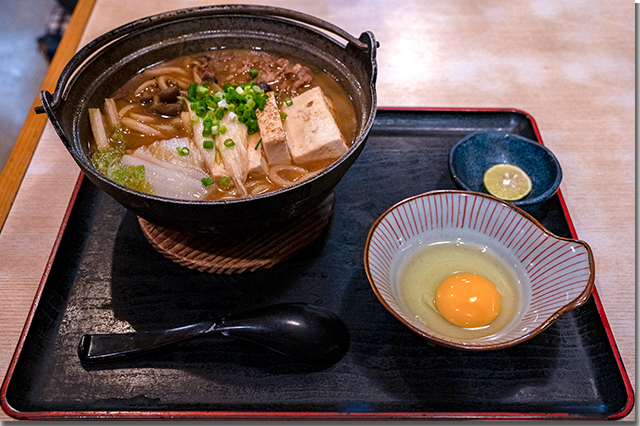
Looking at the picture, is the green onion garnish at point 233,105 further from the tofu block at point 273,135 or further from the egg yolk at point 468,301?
the egg yolk at point 468,301

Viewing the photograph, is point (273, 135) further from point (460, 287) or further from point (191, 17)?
point (460, 287)

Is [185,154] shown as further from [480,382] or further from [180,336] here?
[480,382]

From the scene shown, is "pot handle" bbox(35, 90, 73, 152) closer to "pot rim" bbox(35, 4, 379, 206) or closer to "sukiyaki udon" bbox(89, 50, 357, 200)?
"pot rim" bbox(35, 4, 379, 206)

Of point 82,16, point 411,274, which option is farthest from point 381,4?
point 411,274

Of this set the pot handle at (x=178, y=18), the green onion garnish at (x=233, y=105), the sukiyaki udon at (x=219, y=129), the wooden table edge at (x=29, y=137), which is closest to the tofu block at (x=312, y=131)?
the sukiyaki udon at (x=219, y=129)

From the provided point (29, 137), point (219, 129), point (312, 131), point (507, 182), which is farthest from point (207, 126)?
point (507, 182)
